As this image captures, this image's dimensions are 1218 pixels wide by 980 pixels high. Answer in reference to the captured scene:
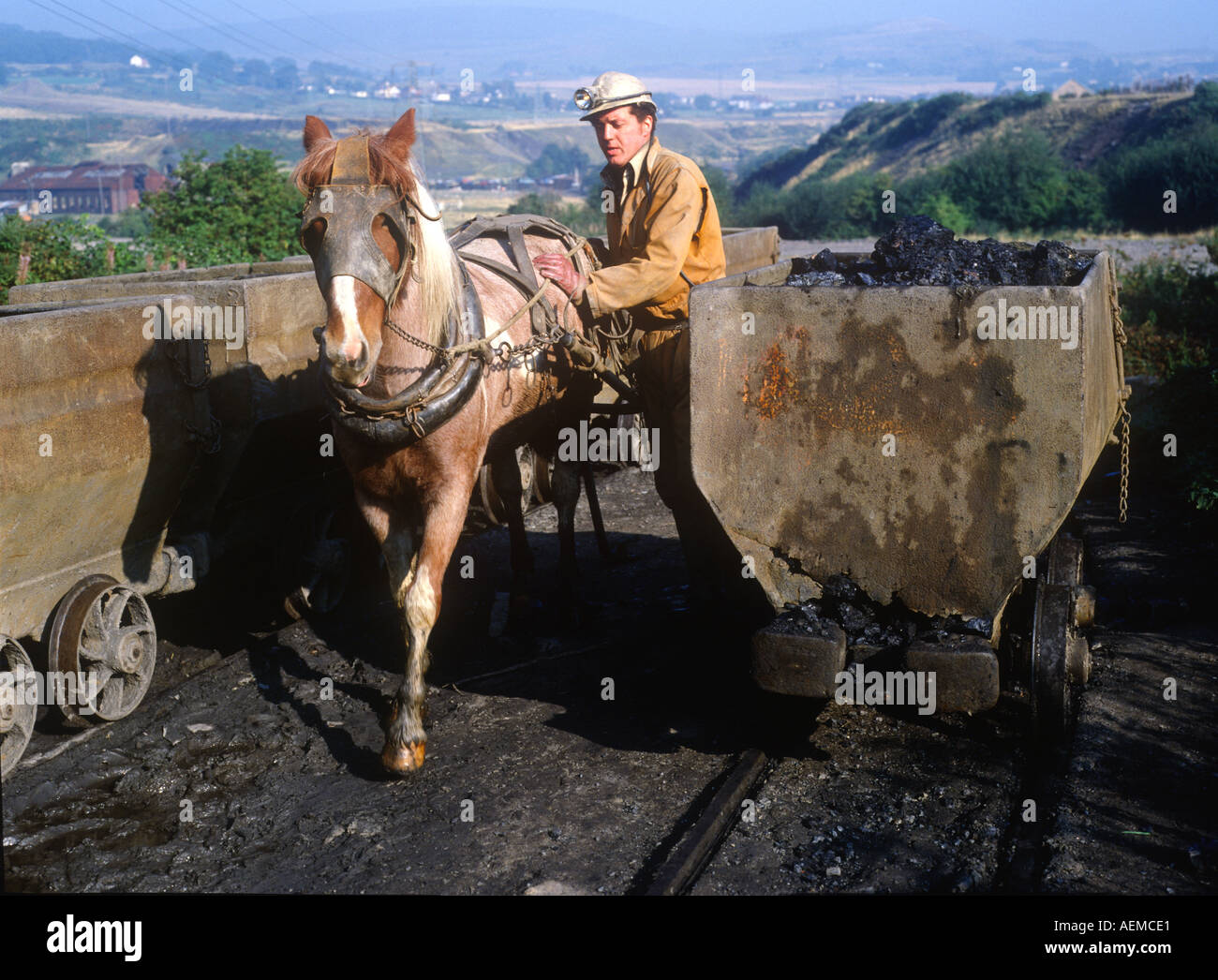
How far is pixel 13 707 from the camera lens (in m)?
4.59

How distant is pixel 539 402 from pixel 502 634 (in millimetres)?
1444

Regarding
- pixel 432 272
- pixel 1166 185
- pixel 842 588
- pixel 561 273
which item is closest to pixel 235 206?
pixel 561 273

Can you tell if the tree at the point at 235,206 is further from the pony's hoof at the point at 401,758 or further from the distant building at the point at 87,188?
the distant building at the point at 87,188

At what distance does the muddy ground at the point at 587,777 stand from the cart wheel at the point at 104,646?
143 mm

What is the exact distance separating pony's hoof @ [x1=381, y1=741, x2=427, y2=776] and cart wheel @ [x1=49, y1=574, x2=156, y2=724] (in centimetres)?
132

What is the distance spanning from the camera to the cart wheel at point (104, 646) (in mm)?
4855

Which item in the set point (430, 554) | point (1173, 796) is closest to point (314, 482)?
point (430, 554)

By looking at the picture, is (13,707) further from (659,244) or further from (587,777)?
(659,244)

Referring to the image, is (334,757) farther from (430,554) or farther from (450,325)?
(450,325)

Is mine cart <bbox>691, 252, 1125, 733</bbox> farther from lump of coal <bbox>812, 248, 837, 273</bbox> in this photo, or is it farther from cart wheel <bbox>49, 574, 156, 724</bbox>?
cart wheel <bbox>49, 574, 156, 724</bbox>

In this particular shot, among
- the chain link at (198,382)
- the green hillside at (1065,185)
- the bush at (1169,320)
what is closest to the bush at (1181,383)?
the bush at (1169,320)

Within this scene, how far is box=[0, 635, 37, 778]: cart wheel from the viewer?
455cm

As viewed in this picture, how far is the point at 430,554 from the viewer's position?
195 inches

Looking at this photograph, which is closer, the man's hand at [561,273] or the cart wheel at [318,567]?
the man's hand at [561,273]
